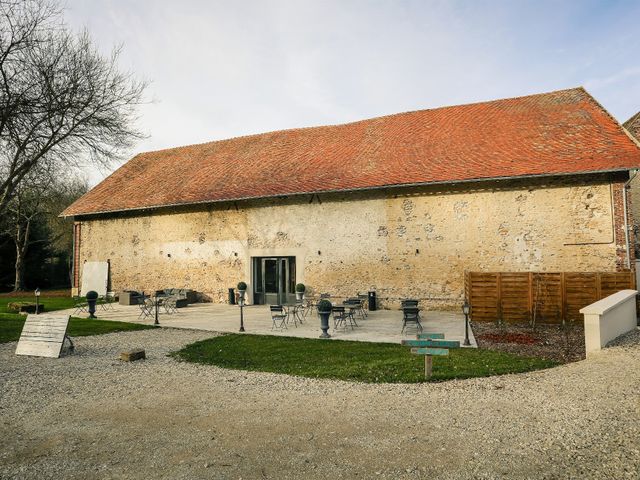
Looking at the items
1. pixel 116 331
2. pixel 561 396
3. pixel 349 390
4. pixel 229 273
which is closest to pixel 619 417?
pixel 561 396

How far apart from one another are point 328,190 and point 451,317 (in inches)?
254

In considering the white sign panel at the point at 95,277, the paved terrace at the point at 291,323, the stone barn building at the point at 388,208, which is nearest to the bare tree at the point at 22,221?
the stone barn building at the point at 388,208

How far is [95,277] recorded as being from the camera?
21141mm

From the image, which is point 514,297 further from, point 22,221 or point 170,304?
point 22,221

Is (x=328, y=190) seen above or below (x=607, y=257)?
above

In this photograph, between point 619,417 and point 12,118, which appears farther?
point 12,118

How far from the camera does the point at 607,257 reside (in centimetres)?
1286

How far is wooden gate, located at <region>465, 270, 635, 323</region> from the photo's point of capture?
11289 mm

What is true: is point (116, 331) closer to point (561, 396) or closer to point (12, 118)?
point (12, 118)

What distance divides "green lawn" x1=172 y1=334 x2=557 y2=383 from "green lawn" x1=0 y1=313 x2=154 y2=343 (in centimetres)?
380

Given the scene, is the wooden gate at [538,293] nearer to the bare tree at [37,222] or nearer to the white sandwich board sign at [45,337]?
the white sandwich board sign at [45,337]

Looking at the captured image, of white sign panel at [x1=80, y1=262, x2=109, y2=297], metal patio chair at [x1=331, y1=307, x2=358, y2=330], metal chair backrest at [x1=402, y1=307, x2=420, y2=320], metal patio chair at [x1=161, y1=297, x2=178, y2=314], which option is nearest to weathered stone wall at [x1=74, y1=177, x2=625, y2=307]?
metal patio chair at [x1=161, y1=297, x2=178, y2=314]

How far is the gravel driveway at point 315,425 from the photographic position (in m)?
3.72

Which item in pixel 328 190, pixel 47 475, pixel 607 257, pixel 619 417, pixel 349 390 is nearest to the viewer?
pixel 47 475
